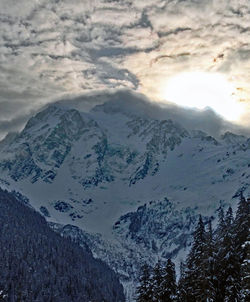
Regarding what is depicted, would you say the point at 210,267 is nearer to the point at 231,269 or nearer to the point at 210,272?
the point at 210,272

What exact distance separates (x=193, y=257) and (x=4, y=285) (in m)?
134

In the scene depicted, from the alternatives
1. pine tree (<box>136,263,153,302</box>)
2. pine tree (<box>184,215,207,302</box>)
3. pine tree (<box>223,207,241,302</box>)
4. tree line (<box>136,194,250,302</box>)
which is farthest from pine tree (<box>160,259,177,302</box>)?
pine tree (<box>223,207,241,302</box>)

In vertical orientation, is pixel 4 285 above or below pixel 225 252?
below

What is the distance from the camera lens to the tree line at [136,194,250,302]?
46875mm

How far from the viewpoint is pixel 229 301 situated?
45.6 meters

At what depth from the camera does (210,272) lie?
47.2 m

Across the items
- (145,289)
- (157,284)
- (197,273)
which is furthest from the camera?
(145,289)

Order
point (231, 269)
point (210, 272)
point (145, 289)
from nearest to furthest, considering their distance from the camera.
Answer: point (210, 272)
point (231, 269)
point (145, 289)

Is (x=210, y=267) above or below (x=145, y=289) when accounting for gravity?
above

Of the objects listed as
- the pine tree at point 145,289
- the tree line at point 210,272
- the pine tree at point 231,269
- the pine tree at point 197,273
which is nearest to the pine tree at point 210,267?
the tree line at point 210,272

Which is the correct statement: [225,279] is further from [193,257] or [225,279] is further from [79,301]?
[79,301]

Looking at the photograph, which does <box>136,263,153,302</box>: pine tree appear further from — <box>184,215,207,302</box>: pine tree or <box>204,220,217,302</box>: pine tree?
<box>204,220,217,302</box>: pine tree

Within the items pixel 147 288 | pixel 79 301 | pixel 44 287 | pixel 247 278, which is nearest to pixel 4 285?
pixel 44 287

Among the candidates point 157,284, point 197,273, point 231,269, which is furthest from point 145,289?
point 231,269
